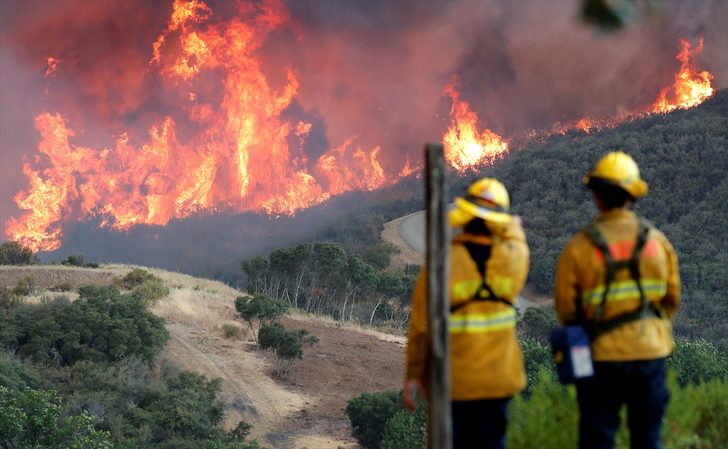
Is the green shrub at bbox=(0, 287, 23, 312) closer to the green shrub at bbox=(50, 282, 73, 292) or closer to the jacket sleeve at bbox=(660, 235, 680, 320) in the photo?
the green shrub at bbox=(50, 282, 73, 292)

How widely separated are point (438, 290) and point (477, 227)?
767 mm

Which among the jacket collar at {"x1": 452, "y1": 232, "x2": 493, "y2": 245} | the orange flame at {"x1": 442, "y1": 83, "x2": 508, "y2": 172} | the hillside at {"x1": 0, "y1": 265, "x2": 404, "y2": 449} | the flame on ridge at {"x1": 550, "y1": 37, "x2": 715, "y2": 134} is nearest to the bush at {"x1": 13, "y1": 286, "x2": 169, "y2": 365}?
the hillside at {"x1": 0, "y1": 265, "x2": 404, "y2": 449}

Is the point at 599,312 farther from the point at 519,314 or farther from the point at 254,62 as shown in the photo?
the point at 254,62

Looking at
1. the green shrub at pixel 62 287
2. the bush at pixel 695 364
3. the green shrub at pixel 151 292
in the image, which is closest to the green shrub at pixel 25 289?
the green shrub at pixel 62 287

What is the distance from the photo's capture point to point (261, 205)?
8906 centimetres

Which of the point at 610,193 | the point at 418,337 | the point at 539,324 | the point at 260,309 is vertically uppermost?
the point at 260,309

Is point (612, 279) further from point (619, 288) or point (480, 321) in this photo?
point (480, 321)

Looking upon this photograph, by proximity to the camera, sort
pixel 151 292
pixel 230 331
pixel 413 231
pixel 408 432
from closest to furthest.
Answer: pixel 408 432
pixel 230 331
pixel 151 292
pixel 413 231

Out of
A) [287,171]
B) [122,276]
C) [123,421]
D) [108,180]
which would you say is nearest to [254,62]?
[287,171]

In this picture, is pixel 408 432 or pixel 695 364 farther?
pixel 695 364

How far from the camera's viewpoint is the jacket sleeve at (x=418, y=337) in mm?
3992

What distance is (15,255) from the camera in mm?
45219

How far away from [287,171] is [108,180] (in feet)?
66.0

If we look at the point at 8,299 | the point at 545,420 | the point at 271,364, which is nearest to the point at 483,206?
the point at 545,420
